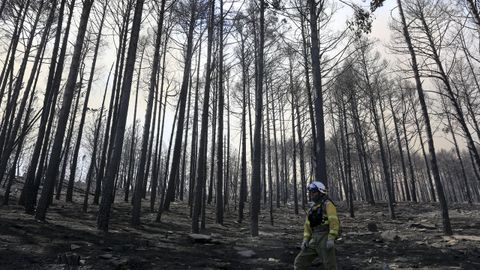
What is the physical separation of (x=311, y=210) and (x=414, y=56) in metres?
9.62

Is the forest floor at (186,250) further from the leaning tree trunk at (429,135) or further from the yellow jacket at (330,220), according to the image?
the yellow jacket at (330,220)

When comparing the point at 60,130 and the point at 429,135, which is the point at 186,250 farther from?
the point at 429,135


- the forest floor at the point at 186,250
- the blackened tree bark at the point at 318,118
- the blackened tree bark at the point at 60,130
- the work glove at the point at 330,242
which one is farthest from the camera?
the blackened tree bark at the point at 60,130

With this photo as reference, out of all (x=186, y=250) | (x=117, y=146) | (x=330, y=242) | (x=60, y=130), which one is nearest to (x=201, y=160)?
(x=117, y=146)

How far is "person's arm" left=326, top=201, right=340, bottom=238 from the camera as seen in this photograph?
4.46 meters

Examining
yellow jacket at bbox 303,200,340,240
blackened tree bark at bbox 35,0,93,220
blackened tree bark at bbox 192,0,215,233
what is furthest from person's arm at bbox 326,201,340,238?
blackened tree bark at bbox 35,0,93,220

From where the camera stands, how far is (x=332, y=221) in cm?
456

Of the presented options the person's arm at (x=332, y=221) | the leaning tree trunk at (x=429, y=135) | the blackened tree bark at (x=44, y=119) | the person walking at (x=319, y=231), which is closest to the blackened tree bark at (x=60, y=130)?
the blackened tree bark at (x=44, y=119)

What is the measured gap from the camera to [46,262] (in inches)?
193

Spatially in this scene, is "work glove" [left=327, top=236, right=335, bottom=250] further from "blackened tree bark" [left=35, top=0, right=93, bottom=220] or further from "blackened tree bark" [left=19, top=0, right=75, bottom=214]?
"blackened tree bark" [left=19, top=0, right=75, bottom=214]

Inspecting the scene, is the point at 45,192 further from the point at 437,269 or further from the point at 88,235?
the point at 437,269

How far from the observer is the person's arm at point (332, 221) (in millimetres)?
4459

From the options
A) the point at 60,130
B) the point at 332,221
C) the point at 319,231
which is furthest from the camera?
the point at 60,130

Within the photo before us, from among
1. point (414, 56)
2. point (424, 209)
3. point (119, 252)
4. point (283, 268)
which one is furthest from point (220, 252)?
point (424, 209)
